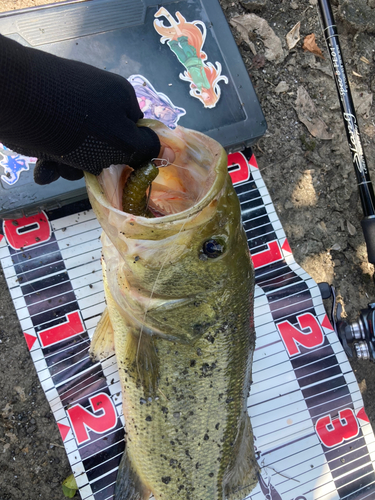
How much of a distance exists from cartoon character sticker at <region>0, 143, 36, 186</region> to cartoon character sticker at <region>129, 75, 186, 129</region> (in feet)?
3.26

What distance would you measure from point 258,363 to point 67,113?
2540mm

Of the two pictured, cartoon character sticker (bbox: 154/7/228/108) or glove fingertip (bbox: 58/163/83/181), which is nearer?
glove fingertip (bbox: 58/163/83/181)

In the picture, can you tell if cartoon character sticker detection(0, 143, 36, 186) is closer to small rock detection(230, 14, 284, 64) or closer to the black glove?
the black glove

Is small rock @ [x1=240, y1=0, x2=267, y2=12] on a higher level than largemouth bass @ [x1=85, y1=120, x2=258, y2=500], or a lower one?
higher

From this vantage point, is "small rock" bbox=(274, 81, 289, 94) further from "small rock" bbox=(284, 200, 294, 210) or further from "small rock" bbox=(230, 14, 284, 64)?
"small rock" bbox=(284, 200, 294, 210)

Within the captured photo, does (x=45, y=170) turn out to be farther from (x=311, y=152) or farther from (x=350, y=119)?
(x=311, y=152)

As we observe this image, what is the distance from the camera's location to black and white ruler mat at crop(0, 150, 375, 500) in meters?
2.78

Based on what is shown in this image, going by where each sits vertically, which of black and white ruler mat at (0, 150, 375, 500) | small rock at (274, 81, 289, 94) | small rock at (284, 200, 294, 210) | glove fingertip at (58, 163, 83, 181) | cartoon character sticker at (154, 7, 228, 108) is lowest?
black and white ruler mat at (0, 150, 375, 500)

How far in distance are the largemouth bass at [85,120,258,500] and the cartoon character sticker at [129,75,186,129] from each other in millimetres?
1070

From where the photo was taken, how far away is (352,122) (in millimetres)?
3035

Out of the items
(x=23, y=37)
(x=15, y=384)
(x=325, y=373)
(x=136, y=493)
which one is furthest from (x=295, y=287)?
(x=23, y=37)

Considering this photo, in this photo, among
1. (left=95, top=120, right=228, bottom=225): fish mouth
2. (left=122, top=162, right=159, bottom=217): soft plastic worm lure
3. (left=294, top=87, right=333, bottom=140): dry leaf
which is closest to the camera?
(left=95, top=120, right=228, bottom=225): fish mouth

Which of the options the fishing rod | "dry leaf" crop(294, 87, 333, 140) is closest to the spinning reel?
the fishing rod

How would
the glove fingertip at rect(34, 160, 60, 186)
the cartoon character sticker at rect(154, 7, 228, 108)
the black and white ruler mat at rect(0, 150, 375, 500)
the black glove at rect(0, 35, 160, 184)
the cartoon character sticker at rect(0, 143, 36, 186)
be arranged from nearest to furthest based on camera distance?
the black glove at rect(0, 35, 160, 184), the glove fingertip at rect(34, 160, 60, 186), the cartoon character sticker at rect(0, 143, 36, 186), the black and white ruler mat at rect(0, 150, 375, 500), the cartoon character sticker at rect(154, 7, 228, 108)
